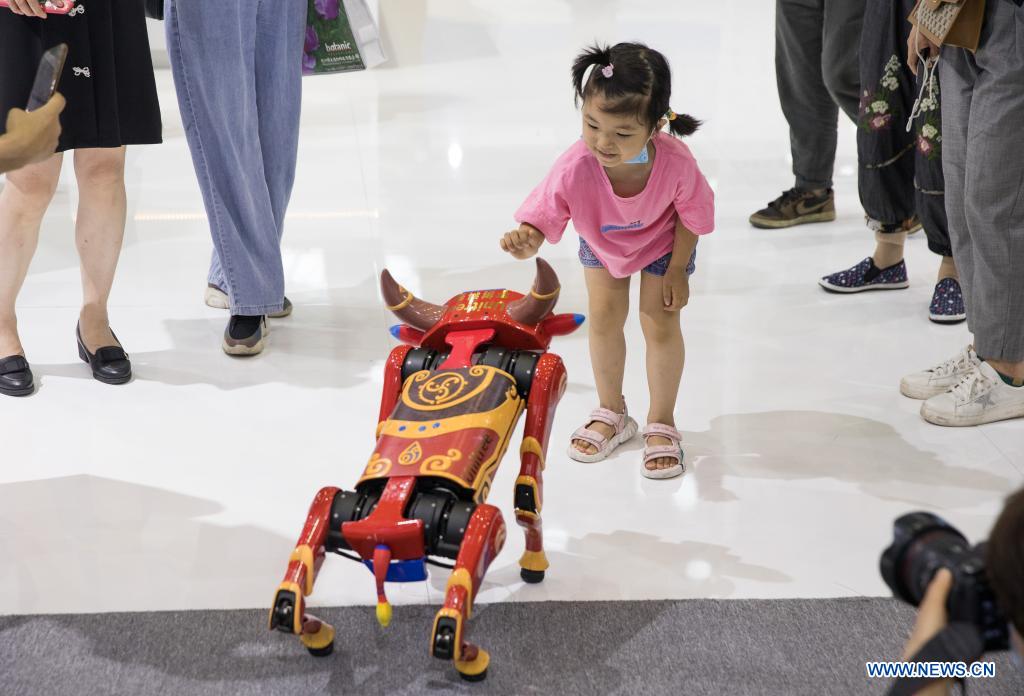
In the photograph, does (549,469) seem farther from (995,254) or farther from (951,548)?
(951,548)

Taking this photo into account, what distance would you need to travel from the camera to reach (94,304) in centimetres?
241

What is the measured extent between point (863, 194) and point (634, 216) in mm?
1070

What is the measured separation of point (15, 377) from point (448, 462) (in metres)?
1.29

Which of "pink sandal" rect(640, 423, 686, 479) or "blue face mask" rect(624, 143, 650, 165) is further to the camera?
"pink sandal" rect(640, 423, 686, 479)

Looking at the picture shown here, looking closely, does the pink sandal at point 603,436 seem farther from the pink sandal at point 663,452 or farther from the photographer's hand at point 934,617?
the photographer's hand at point 934,617

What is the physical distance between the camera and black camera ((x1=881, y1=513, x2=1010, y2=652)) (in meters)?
1.03

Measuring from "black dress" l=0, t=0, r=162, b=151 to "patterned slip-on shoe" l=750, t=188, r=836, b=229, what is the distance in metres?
1.77

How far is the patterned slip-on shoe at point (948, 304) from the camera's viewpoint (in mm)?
2617

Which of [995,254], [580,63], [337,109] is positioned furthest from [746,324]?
[337,109]

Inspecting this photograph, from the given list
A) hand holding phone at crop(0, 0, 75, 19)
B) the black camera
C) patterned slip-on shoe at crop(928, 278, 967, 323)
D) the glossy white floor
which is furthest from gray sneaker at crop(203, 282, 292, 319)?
the black camera

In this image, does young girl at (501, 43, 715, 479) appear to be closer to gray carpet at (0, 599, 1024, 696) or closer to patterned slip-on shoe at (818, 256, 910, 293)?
gray carpet at (0, 599, 1024, 696)

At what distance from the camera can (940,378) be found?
2.31 metres

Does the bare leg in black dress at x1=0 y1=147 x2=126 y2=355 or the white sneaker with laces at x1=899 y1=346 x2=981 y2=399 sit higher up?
the bare leg in black dress at x1=0 y1=147 x2=126 y2=355

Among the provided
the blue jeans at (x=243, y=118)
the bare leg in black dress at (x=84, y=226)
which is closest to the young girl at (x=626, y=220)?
the blue jeans at (x=243, y=118)
